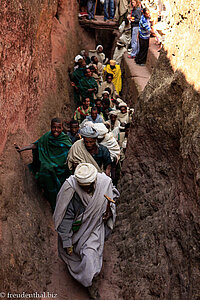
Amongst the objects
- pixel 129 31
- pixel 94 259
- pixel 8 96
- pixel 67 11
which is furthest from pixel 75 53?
pixel 94 259

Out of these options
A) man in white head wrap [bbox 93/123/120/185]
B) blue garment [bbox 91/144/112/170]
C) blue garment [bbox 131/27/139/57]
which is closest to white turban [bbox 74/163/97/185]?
blue garment [bbox 91/144/112/170]

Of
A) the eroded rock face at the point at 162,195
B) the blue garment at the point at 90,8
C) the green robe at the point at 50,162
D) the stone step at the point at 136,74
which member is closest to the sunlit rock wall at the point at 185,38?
the eroded rock face at the point at 162,195

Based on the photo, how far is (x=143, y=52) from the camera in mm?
10883

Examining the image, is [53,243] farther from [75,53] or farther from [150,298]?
[75,53]

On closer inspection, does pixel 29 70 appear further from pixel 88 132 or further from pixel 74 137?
pixel 88 132

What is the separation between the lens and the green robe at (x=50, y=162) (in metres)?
5.27

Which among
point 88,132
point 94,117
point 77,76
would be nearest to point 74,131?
point 94,117

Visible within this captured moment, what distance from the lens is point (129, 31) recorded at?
13367mm

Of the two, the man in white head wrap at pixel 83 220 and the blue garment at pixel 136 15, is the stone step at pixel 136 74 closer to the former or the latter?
the blue garment at pixel 136 15

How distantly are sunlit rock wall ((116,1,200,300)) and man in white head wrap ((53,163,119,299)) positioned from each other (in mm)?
640

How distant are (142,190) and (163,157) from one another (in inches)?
25.2

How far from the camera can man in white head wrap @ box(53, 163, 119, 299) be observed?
152 inches

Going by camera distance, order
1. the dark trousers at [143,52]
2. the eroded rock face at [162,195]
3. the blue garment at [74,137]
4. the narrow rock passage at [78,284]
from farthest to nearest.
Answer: the dark trousers at [143,52] → the blue garment at [74,137] → the narrow rock passage at [78,284] → the eroded rock face at [162,195]

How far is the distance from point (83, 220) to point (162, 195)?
3.55ft
